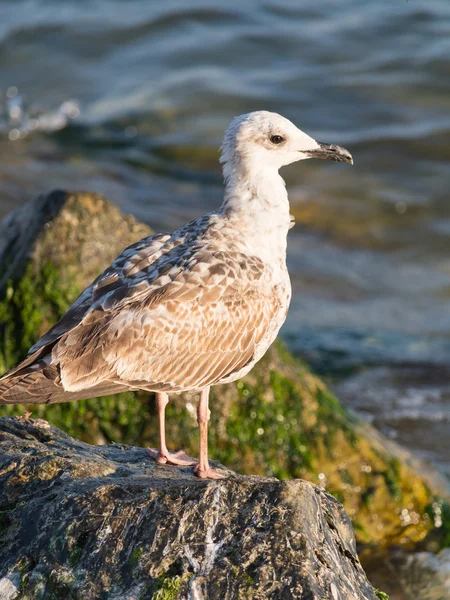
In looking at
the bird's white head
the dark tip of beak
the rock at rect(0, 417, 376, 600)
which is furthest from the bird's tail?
the dark tip of beak

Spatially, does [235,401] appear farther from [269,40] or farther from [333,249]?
[269,40]

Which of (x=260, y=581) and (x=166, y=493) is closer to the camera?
(x=260, y=581)

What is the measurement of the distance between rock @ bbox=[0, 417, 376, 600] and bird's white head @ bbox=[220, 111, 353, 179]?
2.58 meters

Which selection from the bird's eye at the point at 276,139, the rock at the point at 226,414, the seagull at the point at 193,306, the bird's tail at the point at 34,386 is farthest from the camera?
the rock at the point at 226,414

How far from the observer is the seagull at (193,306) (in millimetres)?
5148

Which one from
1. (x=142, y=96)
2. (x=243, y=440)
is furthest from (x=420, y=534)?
(x=142, y=96)

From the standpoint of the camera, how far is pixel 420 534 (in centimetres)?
747

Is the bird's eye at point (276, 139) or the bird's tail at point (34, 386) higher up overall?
the bird's eye at point (276, 139)

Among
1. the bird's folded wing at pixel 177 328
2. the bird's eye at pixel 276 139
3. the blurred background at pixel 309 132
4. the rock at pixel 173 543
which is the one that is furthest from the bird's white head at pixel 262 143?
the blurred background at pixel 309 132

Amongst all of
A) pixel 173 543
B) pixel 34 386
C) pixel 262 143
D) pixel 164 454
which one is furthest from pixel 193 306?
pixel 173 543

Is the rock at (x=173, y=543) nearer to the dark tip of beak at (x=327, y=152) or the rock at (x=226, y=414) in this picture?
the dark tip of beak at (x=327, y=152)

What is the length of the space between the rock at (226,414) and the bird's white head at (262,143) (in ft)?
5.18

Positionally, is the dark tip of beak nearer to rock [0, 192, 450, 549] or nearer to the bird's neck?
the bird's neck

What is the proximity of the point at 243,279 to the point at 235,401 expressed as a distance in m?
1.83
